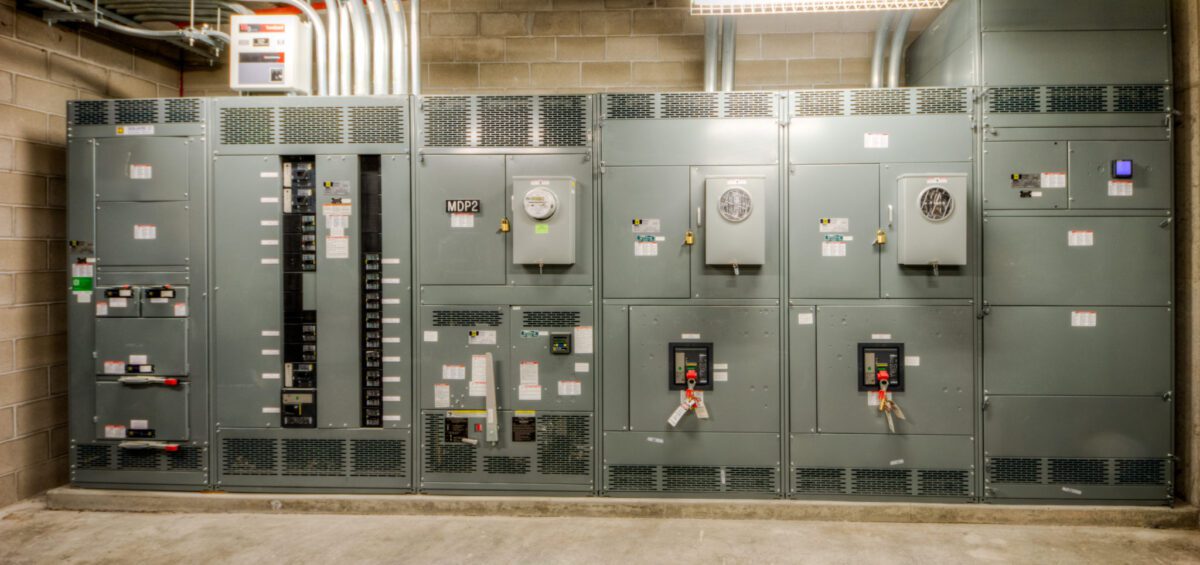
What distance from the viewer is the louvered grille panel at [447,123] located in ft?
10.6

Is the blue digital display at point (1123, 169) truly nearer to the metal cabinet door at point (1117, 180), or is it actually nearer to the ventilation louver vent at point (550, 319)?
the metal cabinet door at point (1117, 180)

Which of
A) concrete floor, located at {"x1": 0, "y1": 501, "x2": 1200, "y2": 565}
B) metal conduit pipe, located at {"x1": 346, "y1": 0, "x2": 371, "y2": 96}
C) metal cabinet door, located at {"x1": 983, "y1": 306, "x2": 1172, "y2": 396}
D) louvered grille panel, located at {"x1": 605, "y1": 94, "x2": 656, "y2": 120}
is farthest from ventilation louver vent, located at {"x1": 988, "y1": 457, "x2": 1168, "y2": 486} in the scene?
metal conduit pipe, located at {"x1": 346, "y1": 0, "x2": 371, "y2": 96}

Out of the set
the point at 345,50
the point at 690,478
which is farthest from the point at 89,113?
the point at 690,478

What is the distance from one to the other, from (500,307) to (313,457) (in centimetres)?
143

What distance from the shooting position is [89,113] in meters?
3.27

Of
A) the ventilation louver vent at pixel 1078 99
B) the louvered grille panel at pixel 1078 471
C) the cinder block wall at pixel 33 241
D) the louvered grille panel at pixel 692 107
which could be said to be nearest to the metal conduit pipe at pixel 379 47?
the louvered grille panel at pixel 692 107

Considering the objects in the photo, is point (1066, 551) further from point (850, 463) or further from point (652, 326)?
point (652, 326)

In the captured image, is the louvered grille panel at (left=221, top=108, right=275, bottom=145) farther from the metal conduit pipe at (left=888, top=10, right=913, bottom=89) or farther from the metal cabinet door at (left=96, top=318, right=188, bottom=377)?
the metal conduit pipe at (left=888, top=10, right=913, bottom=89)

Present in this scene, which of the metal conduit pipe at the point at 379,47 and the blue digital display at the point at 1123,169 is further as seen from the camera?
the metal conduit pipe at the point at 379,47

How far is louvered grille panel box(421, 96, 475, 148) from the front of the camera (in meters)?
3.23

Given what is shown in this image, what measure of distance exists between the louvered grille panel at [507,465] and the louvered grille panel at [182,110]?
270 centimetres

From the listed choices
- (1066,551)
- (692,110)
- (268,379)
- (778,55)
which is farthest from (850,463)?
(268,379)

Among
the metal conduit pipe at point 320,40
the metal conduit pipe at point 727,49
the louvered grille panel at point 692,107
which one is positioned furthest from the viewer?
A: the metal conduit pipe at point 727,49

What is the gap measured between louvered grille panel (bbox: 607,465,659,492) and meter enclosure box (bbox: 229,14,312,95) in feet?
10.0
